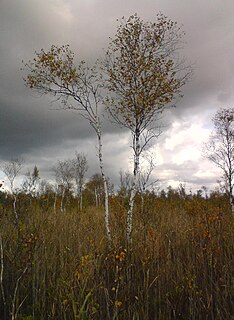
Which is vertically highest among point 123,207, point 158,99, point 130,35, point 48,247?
point 130,35

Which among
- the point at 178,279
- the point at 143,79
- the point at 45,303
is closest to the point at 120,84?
the point at 143,79

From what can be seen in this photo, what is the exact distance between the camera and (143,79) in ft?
27.3

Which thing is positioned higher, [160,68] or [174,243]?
[160,68]

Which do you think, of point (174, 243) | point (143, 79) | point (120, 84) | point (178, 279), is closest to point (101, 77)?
point (120, 84)

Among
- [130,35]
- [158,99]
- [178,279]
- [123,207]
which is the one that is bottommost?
[178,279]

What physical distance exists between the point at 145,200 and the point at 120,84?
418 cm

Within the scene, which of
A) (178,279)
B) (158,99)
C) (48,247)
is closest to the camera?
(178,279)

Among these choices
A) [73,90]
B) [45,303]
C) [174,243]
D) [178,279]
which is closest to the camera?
[45,303]

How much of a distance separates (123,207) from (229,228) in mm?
3255

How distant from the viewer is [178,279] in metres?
4.68

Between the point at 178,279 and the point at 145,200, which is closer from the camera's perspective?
the point at 178,279

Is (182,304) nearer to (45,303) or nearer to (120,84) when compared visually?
(45,303)

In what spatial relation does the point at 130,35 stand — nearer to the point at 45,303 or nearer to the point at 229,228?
the point at 229,228

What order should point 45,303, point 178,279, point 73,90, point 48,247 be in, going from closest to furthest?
point 45,303, point 178,279, point 48,247, point 73,90
